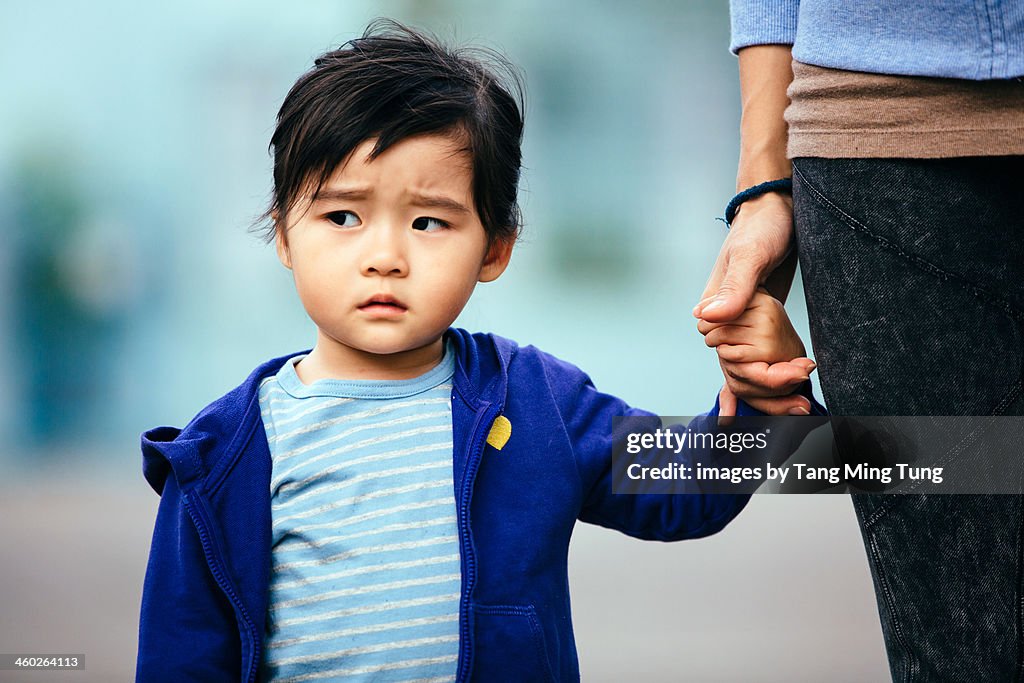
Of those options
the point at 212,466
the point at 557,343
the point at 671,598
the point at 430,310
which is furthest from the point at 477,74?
the point at 557,343

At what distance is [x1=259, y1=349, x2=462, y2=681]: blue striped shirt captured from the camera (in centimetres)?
130

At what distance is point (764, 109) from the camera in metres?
1.44

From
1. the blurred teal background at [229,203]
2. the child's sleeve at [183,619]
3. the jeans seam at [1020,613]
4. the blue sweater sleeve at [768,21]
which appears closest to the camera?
the jeans seam at [1020,613]

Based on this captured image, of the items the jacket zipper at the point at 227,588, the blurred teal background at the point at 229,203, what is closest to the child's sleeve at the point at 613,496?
the jacket zipper at the point at 227,588

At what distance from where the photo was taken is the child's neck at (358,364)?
143 cm

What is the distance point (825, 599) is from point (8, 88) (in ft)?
12.7

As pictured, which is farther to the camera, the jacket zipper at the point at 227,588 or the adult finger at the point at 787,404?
Result: the adult finger at the point at 787,404

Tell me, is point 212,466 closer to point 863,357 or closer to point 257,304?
point 863,357

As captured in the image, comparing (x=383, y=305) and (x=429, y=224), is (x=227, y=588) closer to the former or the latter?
(x=383, y=305)

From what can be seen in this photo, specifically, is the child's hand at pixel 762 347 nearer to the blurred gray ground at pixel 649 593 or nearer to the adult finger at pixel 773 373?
the adult finger at pixel 773 373

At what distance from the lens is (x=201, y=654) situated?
1.28 m

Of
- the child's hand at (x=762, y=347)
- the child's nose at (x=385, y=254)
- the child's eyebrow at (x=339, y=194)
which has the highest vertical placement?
the child's eyebrow at (x=339, y=194)

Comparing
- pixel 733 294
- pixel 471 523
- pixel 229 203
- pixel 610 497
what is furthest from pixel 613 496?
pixel 229 203

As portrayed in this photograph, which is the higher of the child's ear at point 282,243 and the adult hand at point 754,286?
the child's ear at point 282,243
